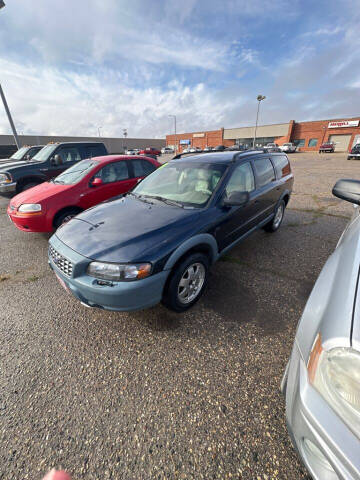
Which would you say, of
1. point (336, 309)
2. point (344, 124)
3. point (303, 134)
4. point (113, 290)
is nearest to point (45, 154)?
point (113, 290)

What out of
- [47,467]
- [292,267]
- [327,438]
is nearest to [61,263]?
[47,467]

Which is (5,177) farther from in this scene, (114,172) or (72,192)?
(114,172)

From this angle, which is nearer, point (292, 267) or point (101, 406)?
point (101, 406)

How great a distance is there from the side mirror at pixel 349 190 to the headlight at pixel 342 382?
1906mm

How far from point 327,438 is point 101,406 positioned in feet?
5.05

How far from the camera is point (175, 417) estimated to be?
1.54 meters

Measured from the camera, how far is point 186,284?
92.7 inches

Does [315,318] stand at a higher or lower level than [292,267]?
higher

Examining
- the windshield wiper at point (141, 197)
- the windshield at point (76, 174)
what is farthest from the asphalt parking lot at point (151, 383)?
the windshield at point (76, 174)

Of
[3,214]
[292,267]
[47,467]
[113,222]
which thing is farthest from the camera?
[3,214]

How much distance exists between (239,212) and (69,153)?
6.58 m

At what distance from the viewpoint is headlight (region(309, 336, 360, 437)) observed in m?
0.81

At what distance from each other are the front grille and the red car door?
221 cm

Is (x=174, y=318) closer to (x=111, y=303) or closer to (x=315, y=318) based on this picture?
(x=111, y=303)
